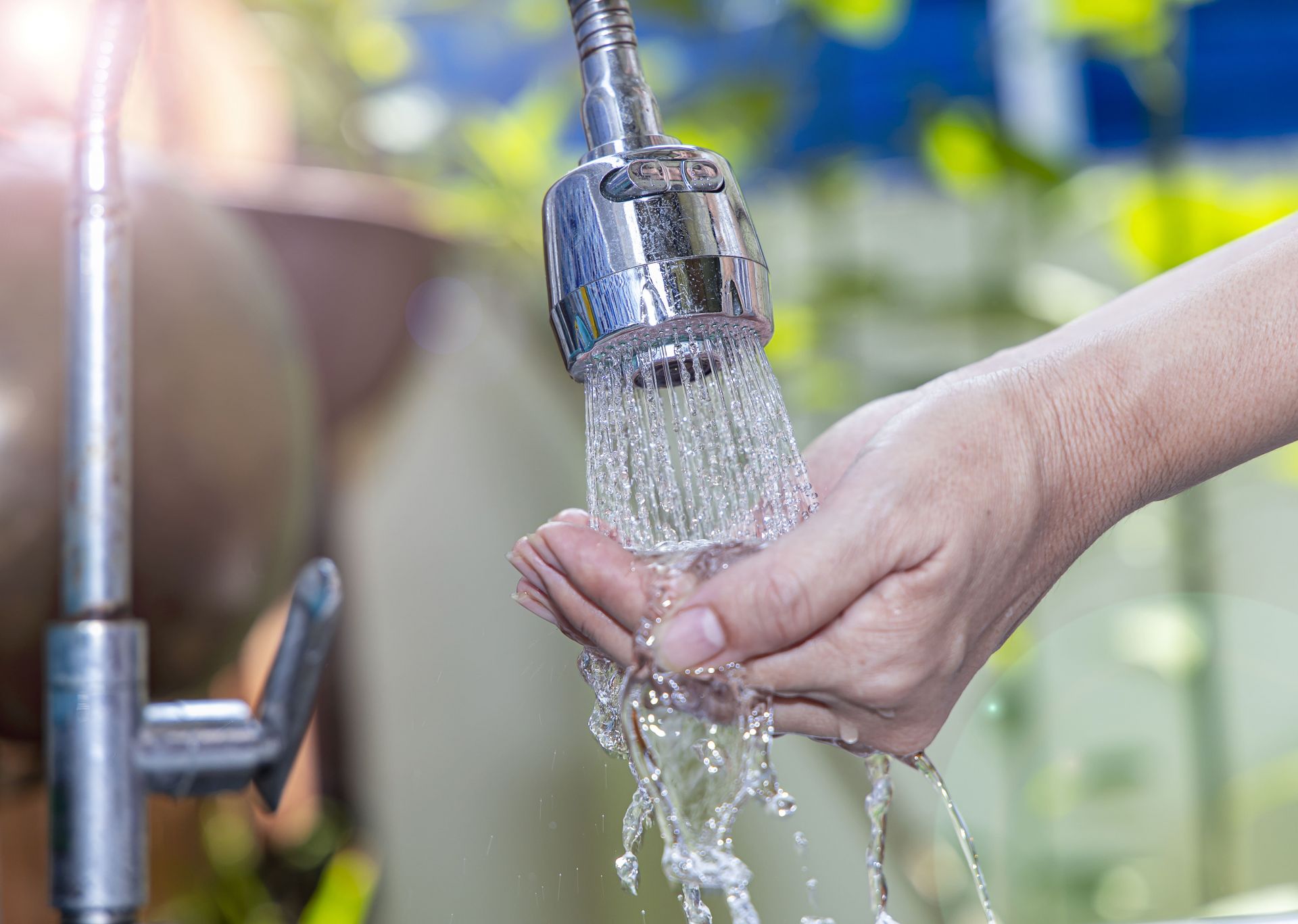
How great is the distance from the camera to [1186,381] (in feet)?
1.27

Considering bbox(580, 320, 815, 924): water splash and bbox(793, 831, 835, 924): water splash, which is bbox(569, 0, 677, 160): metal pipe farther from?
bbox(793, 831, 835, 924): water splash

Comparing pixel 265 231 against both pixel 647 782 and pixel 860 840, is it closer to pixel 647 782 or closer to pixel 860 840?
pixel 647 782

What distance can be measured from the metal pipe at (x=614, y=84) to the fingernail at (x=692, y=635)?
0.42ft

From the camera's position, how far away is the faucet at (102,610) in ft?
0.99

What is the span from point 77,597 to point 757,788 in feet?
0.69

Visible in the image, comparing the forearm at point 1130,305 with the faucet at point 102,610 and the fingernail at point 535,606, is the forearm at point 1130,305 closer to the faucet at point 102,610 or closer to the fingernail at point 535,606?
the fingernail at point 535,606

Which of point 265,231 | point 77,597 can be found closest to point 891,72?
point 265,231

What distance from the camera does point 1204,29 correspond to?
101 cm

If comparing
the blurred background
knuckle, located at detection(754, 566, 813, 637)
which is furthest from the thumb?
the blurred background

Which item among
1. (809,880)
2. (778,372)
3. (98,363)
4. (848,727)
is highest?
(778,372)

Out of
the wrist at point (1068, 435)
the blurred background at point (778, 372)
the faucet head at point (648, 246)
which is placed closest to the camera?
the faucet head at point (648, 246)

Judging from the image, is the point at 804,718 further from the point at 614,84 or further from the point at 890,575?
the point at 614,84

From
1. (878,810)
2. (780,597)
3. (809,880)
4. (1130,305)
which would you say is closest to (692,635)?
(780,597)

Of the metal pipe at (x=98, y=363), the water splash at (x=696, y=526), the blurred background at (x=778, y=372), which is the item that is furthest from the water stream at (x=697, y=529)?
the blurred background at (x=778, y=372)
